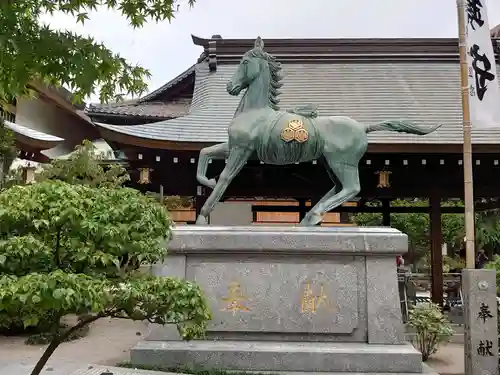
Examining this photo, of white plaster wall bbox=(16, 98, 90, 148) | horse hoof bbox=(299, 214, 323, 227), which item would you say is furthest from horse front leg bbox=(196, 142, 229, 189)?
white plaster wall bbox=(16, 98, 90, 148)

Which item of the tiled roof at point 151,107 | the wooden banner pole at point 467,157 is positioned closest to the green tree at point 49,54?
the wooden banner pole at point 467,157

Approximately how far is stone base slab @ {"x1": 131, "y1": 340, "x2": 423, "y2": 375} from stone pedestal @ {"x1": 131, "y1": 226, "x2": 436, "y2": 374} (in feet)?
0.08

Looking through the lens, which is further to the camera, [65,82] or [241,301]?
[241,301]

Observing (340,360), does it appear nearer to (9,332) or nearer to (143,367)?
(143,367)

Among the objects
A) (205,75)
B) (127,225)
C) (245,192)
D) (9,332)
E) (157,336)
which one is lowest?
(9,332)

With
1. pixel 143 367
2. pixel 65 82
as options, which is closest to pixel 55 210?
pixel 65 82

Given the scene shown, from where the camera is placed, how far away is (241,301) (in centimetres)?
602

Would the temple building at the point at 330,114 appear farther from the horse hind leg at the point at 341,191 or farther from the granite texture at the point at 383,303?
the granite texture at the point at 383,303

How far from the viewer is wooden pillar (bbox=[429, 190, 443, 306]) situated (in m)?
10.9

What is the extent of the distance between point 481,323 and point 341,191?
215cm

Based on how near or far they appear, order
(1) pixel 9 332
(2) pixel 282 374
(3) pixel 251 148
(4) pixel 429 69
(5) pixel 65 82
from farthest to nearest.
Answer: (4) pixel 429 69 → (1) pixel 9 332 → (3) pixel 251 148 → (2) pixel 282 374 → (5) pixel 65 82

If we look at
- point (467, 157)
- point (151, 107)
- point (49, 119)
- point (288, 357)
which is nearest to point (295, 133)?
point (467, 157)

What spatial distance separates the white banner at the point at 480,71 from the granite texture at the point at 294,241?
2.00 meters

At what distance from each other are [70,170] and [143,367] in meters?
7.29
